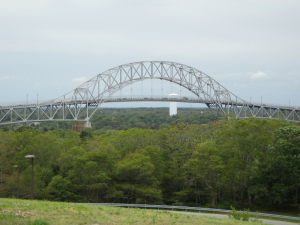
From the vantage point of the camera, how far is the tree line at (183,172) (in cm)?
3759

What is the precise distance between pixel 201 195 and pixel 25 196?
73.5 feet

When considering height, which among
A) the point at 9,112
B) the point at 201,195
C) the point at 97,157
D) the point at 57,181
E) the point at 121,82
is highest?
the point at 121,82

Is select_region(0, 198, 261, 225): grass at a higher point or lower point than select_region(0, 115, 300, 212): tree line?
higher

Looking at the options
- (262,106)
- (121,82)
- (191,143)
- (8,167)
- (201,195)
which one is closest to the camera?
(8,167)

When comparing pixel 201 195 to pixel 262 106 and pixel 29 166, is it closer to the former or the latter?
pixel 29 166

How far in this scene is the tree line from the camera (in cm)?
3759

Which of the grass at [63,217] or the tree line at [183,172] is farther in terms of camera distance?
the tree line at [183,172]

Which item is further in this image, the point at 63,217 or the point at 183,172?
the point at 183,172

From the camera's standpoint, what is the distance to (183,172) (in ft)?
147

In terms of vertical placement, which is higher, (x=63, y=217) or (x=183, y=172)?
(x=63, y=217)

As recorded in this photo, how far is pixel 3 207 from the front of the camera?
16891 millimetres

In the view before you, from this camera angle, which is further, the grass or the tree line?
the tree line

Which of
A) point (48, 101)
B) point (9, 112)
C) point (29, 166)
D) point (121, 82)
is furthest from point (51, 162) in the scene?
point (121, 82)

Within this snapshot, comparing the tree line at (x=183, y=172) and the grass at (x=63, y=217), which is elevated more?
the grass at (x=63, y=217)
